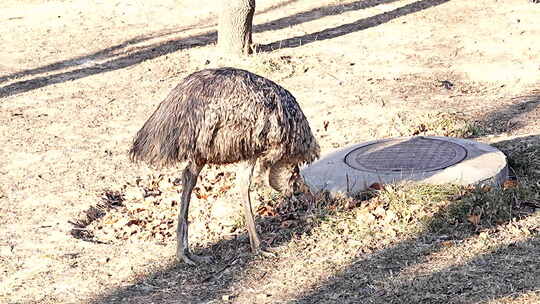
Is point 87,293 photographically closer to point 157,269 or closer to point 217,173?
point 157,269

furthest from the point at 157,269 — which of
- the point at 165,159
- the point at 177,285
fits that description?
the point at 165,159

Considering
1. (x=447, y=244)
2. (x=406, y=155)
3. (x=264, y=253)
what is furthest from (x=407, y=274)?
(x=406, y=155)

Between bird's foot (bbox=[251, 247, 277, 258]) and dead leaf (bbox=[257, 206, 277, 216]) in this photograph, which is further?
dead leaf (bbox=[257, 206, 277, 216])

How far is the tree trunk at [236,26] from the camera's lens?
429 inches

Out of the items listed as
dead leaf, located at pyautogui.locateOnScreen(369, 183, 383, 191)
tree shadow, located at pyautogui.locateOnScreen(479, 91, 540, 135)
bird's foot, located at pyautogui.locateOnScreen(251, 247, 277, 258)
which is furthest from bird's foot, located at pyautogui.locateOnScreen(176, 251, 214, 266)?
tree shadow, located at pyautogui.locateOnScreen(479, 91, 540, 135)

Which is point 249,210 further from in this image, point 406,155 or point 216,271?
point 406,155

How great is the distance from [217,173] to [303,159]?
2.12 meters

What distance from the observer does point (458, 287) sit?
4.93 m

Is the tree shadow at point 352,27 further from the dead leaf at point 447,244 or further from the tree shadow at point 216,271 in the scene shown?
the dead leaf at point 447,244

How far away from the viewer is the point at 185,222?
5652mm

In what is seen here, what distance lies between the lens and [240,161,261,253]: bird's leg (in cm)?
557

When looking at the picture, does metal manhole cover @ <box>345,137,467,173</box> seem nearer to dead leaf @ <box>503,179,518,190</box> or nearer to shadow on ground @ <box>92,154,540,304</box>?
dead leaf @ <box>503,179,518,190</box>

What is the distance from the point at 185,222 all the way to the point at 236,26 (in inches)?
224

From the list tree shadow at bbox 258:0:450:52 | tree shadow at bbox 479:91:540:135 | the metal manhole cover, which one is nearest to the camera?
the metal manhole cover
